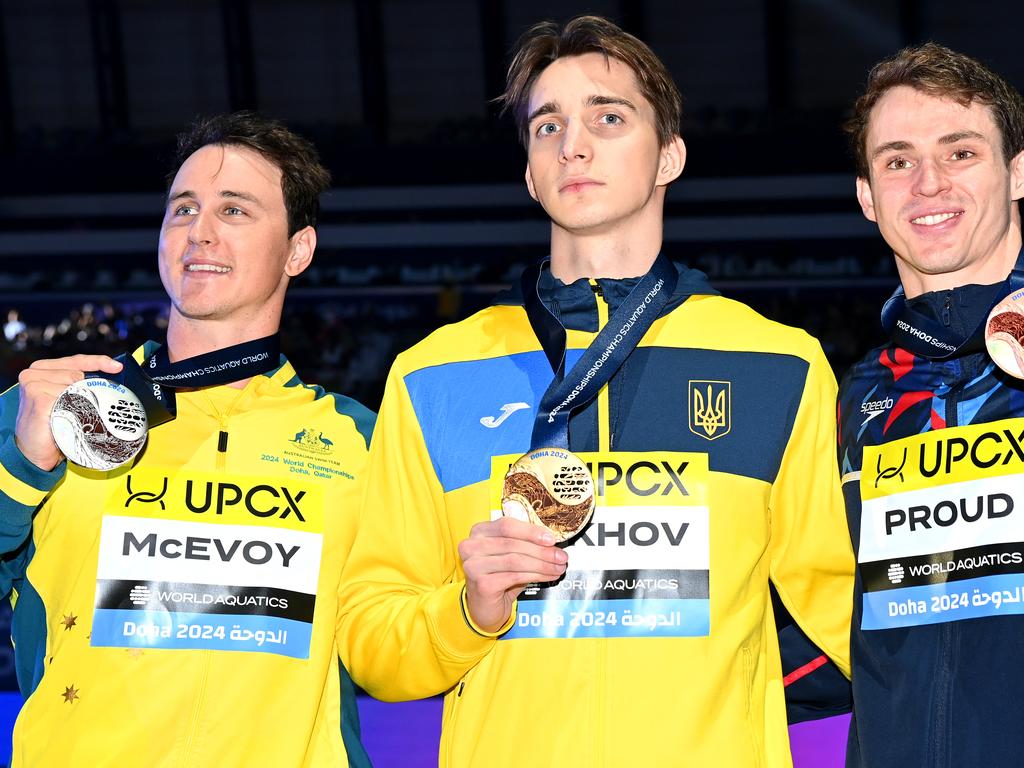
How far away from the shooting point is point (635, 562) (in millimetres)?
2500

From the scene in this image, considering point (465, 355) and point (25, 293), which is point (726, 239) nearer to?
point (25, 293)

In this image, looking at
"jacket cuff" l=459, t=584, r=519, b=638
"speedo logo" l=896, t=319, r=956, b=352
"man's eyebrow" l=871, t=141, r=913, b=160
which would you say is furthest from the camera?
"man's eyebrow" l=871, t=141, r=913, b=160

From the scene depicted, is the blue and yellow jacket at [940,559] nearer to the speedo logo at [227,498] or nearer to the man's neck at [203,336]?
the speedo logo at [227,498]

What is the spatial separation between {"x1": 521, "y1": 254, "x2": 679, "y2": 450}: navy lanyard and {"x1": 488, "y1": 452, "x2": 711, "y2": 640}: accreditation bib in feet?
0.37

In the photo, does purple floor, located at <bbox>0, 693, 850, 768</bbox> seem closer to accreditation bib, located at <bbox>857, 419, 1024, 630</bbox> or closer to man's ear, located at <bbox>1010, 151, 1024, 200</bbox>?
accreditation bib, located at <bbox>857, 419, 1024, 630</bbox>

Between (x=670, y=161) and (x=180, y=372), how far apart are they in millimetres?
1322

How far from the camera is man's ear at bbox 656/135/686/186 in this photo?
2.88m

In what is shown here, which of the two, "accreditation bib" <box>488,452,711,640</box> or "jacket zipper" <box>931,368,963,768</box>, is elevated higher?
"accreditation bib" <box>488,452,711,640</box>

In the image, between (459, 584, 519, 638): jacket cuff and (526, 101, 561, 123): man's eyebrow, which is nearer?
(459, 584, 519, 638): jacket cuff

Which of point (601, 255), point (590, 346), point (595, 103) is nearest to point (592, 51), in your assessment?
point (595, 103)

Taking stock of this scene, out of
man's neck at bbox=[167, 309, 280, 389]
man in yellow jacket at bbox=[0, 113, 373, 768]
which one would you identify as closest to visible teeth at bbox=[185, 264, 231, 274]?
man in yellow jacket at bbox=[0, 113, 373, 768]

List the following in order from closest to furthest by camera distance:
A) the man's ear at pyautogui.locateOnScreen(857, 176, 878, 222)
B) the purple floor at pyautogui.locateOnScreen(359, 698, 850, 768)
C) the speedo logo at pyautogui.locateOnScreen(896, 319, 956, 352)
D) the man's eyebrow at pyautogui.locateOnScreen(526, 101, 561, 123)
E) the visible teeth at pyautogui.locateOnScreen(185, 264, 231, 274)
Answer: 1. the speedo logo at pyautogui.locateOnScreen(896, 319, 956, 352)
2. the man's eyebrow at pyautogui.locateOnScreen(526, 101, 561, 123)
3. the man's ear at pyautogui.locateOnScreen(857, 176, 878, 222)
4. the visible teeth at pyautogui.locateOnScreen(185, 264, 231, 274)
5. the purple floor at pyautogui.locateOnScreen(359, 698, 850, 768)

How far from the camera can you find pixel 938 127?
2863 mm

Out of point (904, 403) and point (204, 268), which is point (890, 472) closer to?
point (904, 403)
